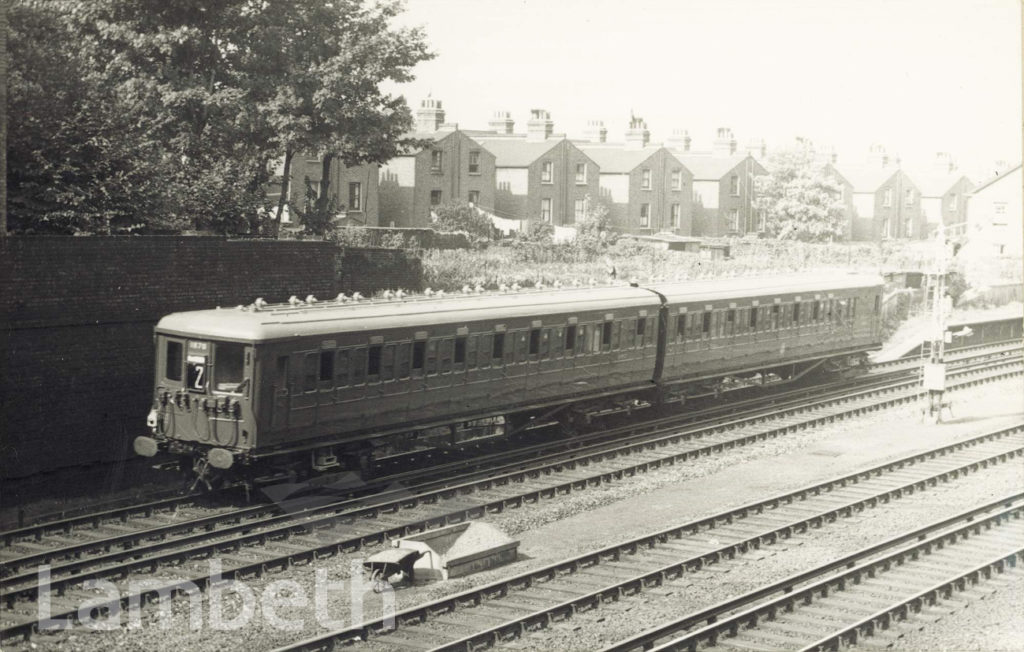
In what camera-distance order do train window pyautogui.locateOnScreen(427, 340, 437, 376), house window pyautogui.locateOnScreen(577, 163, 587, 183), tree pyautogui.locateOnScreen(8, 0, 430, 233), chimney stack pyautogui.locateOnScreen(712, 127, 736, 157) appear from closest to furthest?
train window pyautogui.locateOnScreen(427, 340, 437, 376) → tree pyautogui.locateOnScreen(8, 0, 430, 233) → house window pyautogui.locateOnScreen(577, 163, 587, 183) → chimney stack pyautogui.locateOnScreen(712, 127, 736, 157)

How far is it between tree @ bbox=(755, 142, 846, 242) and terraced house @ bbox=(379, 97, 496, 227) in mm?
15878

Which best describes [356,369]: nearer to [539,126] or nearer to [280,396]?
[280,396]

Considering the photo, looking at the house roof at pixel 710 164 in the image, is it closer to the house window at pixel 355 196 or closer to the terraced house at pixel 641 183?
the terraced house at pixel 641 183

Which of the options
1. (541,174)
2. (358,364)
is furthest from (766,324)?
(541,174)

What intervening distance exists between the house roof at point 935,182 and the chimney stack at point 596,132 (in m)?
21.6

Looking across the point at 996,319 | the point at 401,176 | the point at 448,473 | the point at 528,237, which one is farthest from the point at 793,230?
the point at 448,473

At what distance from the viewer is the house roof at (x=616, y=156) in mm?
38969

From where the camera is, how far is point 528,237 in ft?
110

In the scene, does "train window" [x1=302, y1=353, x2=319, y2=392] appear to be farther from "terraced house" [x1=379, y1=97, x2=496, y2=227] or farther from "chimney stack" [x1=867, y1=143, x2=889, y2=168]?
"chimney stack" [x1=867, y1=143, x2=889, y2=168]

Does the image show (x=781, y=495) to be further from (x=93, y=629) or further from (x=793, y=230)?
(x=793, y=230)

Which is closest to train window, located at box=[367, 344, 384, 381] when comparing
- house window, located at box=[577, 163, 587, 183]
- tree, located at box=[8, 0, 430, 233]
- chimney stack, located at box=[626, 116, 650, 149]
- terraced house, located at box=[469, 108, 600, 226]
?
tree, located at box=[8, 0, 430, 233]

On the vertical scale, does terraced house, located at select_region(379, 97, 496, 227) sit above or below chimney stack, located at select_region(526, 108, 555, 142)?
below

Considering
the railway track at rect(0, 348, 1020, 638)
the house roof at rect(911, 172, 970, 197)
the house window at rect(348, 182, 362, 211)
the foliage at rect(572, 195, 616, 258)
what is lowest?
the railway track at rect(0, 348, 1020, 638)

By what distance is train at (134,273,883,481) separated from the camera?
15.3 meters
